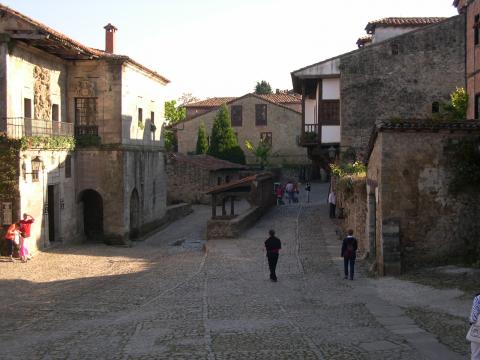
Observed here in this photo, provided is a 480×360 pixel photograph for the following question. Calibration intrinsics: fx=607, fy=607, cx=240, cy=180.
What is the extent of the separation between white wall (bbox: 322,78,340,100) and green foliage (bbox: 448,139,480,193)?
1251 centimetres

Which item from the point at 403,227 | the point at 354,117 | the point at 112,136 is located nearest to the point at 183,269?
the point at 403,227

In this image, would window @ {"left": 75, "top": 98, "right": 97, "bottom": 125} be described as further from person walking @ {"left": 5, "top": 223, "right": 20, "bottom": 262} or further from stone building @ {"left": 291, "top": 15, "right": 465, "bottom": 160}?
stone building @ {"left": 291, "top": 15, "right": 465, "bottom": 160}

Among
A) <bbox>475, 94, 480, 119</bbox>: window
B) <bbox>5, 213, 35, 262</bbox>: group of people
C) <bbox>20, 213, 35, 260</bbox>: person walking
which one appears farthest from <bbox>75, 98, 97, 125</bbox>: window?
<bbox>475, 94, 480, 119</bbox>: window

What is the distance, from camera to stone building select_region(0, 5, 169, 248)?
21.1m

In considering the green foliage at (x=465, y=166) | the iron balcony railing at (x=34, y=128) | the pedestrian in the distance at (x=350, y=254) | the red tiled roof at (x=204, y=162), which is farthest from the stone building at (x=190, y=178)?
the green foliage at (x=465, y=166)

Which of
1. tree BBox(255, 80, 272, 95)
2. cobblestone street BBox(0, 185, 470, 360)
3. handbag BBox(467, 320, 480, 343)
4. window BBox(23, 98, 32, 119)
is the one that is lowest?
cobblestone street BBox(0, 185, 470, 360)

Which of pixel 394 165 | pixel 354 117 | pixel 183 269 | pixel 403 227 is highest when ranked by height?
pixel 354 117

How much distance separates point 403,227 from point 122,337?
8036mm

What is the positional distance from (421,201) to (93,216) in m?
17.1

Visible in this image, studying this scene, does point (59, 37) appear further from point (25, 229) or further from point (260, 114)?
point (260, 114)

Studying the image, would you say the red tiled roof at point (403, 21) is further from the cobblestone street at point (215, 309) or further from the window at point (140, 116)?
the cobblestone street at point (215, 309)

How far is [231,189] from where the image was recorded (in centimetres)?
2816

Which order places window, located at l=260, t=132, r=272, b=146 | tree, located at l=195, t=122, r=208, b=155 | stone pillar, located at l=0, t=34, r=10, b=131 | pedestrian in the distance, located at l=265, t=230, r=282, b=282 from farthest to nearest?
window, located at l=260, t=132, r=272, b=146 < tree, located at l=195, t=122, r=208, b=155 < stone pillar, located at l=0, t=34, r=10, b=131 < pedestrian in the distance, located at l=265, t=230, r=282, b=282

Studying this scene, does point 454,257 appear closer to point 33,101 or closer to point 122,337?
point 122,337
